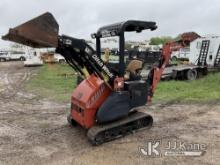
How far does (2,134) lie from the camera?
7004 millimetres

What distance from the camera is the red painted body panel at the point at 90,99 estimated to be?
6195mm

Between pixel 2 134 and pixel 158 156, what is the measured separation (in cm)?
358

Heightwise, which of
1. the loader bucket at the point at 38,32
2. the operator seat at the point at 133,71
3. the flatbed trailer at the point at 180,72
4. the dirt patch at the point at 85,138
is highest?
the loader bucket at the point at 38,32

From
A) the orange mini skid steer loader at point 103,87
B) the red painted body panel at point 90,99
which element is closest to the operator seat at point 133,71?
the orange mini skid steer loader at point 103,87

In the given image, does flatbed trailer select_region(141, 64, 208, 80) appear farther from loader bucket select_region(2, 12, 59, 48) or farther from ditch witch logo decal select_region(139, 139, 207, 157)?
loader bucket select_region(2, 12, 59, 48)

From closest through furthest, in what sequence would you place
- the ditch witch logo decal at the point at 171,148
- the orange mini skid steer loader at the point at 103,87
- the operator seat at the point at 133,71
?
the ditch witch logo decal at the point at 171,148 → the orange mini skid steer loader at the point at 103,87 → the operator seat at the point at 133,71

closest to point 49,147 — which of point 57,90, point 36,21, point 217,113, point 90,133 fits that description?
point 90,133

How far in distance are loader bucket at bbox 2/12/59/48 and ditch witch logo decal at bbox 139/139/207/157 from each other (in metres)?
2.54

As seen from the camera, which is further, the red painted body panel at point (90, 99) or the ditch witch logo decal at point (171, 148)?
the red painted body panel at point (90, 99)

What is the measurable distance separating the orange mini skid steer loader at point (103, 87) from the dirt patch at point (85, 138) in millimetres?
310

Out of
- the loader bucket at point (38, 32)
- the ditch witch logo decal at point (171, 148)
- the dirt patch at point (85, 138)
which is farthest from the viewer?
the ditch witch logo decal at point (171, 148)

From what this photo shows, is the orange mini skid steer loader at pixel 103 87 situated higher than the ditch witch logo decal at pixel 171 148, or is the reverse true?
the orange mini skid steer loader at pixel 103 87

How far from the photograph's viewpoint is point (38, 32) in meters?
5.41

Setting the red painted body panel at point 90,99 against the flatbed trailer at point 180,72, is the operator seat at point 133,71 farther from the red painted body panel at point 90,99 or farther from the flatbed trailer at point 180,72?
the flatbed trailer at point 180,72
